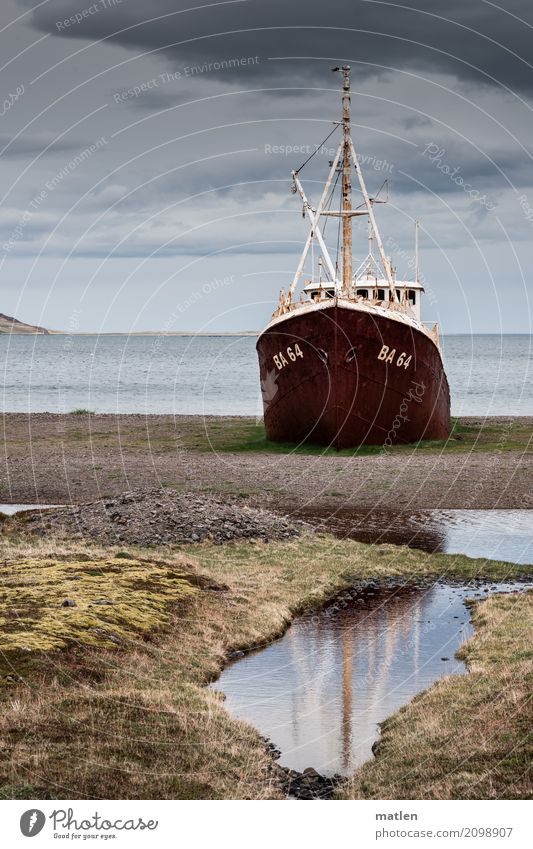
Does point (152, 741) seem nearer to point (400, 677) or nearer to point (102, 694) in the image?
point (102, 694)

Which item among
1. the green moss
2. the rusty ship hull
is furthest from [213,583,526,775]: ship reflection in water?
the rusty ship hull

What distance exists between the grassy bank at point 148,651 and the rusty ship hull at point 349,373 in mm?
19630

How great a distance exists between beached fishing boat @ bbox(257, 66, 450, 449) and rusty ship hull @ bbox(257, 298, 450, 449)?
0.05 metres

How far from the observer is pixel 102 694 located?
1819 centimetres

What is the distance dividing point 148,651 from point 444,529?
18554 mm

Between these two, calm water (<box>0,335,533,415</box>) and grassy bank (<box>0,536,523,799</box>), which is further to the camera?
calm water (<box>0,335,533,415</box>)

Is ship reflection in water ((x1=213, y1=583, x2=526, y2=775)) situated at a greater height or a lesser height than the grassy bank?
lesser

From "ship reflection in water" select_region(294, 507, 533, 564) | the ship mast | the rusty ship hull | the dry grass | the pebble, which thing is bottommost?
"ship reflection in water" select_region(294, 507, 533, 564)

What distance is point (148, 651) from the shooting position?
70.7 ft

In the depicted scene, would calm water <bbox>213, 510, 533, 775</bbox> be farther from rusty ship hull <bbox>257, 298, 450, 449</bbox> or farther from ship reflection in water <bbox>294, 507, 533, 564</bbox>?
rusty ship hull <bbox>257, 298, 450, 449</bbox>

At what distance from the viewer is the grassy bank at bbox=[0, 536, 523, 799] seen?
15172 millimetres

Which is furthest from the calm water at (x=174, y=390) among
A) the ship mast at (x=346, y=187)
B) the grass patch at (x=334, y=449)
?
the ship mast at (x=346, y=187)

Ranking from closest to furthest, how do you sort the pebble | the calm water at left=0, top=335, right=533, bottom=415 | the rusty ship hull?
the pebble → the rusty ship hull → the calm water at left=0, top=335, right=533, bottom=415

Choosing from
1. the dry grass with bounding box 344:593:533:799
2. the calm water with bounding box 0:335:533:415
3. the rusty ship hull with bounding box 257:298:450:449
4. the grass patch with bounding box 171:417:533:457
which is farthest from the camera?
the calm water with bounding box 0:335:533:415
